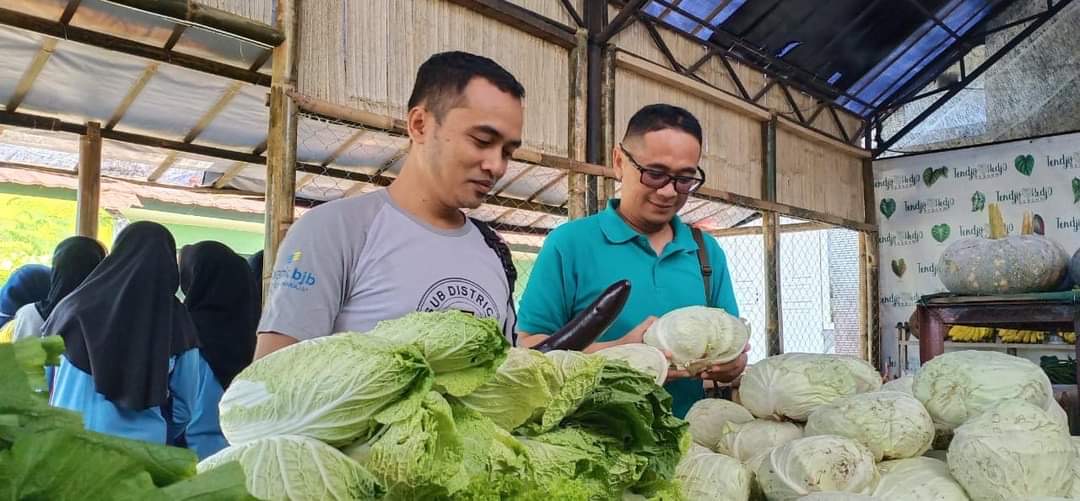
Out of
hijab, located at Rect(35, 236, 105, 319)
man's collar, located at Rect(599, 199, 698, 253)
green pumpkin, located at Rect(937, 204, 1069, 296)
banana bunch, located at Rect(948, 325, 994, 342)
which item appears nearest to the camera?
man's collar, located at Rect(599, 199, 698, 253)

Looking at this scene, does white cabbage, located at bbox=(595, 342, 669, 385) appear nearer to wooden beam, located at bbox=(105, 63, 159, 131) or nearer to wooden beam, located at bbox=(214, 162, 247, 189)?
wooden beam, located at bbox=(105, 63, 159, 131)

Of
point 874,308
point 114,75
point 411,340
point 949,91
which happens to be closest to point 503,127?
point 411,340

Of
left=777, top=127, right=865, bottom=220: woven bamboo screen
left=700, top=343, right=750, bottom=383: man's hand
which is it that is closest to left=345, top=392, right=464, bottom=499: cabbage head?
left=700, top=343, right=750, bottom=383: man's hand

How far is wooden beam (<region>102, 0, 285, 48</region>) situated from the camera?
371 centimetres

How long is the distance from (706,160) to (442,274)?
228 inches

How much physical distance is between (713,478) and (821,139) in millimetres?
8694

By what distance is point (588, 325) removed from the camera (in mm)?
1780

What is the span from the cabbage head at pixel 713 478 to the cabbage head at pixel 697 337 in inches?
20.2

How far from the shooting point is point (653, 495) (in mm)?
1309

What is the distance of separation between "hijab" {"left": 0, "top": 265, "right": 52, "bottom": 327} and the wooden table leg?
596 centimetres

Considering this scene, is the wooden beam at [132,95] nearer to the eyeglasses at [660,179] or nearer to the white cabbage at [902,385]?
the eyeglasses at [660,179]

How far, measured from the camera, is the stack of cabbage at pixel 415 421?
89cm

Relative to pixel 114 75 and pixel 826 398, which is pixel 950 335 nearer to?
pixel 826 398

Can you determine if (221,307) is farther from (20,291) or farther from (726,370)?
(726,370)
